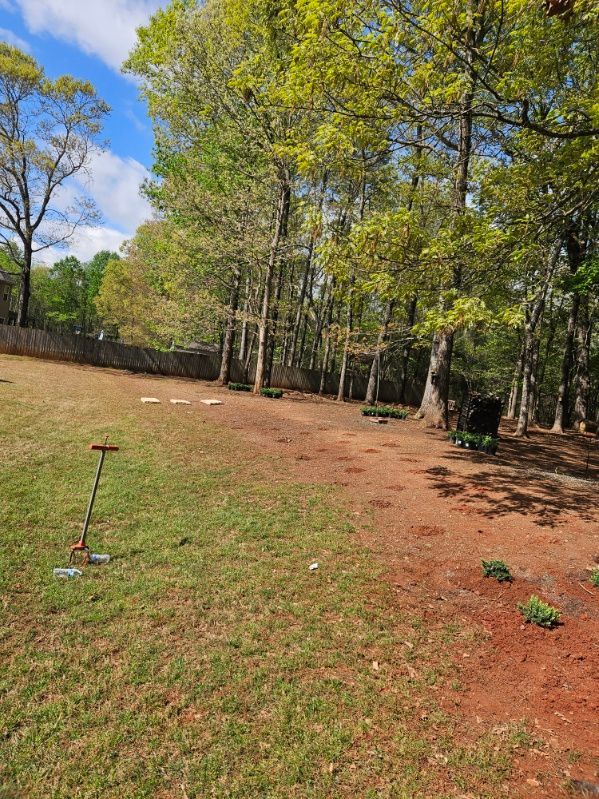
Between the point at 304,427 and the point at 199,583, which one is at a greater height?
the point at 304,427

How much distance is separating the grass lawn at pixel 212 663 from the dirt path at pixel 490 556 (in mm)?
253

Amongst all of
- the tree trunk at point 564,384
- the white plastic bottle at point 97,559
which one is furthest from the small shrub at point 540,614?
the tree trunk at point 564,384

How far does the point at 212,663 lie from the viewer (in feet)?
11.1

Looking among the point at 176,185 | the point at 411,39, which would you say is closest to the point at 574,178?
the point at 411,39

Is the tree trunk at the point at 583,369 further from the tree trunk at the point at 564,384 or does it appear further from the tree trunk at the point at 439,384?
the tree trunk at the point at 439,384

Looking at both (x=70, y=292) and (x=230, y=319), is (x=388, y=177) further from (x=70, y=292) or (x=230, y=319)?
(x=70, y=292)

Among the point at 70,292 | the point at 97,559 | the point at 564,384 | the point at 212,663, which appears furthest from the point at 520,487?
the point at 70,292

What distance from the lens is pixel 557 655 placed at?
11.9 feet

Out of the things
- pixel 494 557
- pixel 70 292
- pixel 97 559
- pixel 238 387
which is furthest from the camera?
pixel 70 292

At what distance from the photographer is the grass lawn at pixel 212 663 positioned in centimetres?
256

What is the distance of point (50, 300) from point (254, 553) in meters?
68.1

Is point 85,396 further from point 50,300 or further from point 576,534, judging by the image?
point 50,300

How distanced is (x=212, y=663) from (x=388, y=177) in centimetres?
2336

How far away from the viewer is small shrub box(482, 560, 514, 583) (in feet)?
15.1
